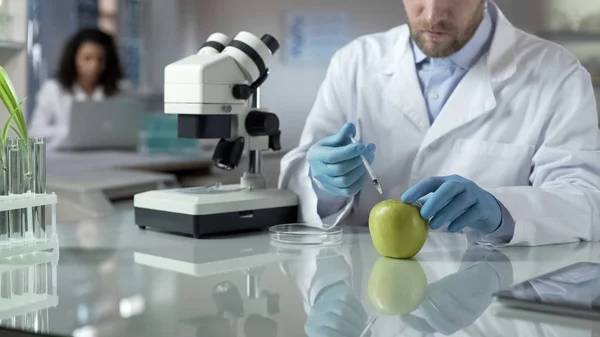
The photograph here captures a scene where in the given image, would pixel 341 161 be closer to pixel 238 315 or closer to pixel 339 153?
pixel 339 153

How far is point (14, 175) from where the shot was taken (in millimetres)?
1406

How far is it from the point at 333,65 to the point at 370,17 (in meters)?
1.41

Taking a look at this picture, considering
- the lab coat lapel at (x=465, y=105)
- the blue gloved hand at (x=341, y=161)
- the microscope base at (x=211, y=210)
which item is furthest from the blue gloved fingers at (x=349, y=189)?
the lab coat lapel at (x=465, y=105)

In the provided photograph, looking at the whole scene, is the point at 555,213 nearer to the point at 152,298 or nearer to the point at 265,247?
the point at 265,247

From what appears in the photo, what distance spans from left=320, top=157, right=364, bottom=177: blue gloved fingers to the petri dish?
0.12 m

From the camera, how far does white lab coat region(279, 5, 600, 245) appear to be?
170 cm

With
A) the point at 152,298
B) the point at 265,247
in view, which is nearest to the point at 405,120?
the point at 265,247

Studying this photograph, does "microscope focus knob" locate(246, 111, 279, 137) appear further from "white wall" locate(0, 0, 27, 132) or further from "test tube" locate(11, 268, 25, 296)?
"white wall" locate(0, 0, 27, 132)

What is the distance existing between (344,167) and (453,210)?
0.86 ft

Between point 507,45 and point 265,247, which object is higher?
point 507,45

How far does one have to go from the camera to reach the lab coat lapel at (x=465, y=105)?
1.91 m

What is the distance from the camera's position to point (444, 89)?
200 centimetres

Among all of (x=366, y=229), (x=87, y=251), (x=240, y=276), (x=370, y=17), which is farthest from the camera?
(x=370, y=17)

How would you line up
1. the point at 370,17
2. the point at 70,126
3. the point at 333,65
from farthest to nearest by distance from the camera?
the point at 70,126, the point at 370,17, the point at 333,65
